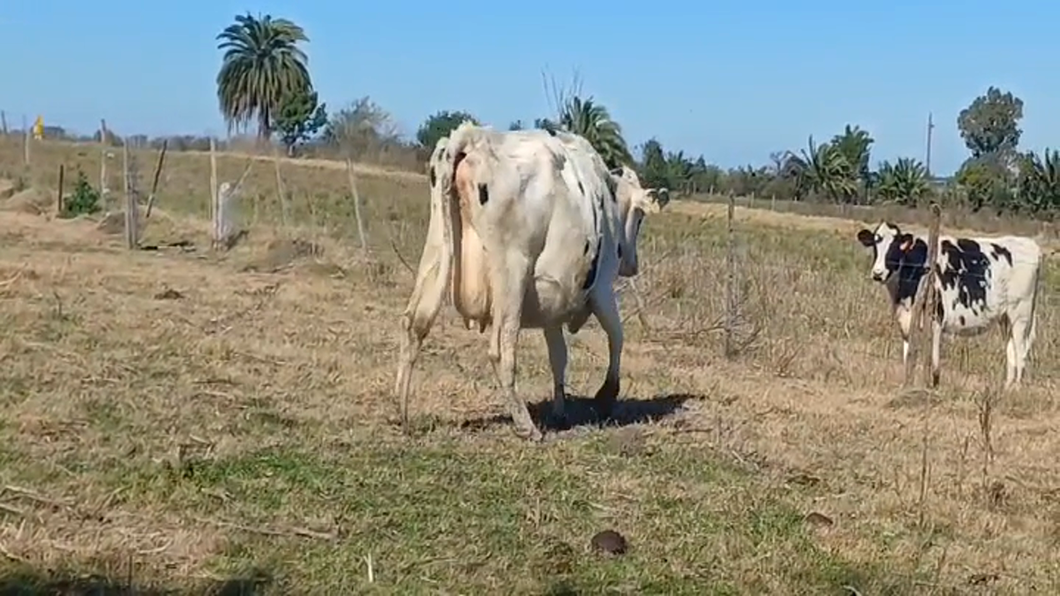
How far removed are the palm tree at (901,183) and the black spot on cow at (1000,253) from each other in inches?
1845

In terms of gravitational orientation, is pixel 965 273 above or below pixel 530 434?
above

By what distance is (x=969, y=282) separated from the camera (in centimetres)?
1506

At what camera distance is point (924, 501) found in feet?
26.4

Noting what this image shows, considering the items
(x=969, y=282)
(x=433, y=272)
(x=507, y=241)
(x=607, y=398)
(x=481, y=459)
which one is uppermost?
(x=507, y=241)

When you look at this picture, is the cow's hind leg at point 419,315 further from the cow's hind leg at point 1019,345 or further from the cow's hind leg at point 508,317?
the cow's hind leg at point 1019,345

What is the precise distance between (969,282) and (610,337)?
6153 mm

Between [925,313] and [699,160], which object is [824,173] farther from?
[925,313]

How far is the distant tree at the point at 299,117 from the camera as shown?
73125mm

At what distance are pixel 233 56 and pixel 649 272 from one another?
191 feet

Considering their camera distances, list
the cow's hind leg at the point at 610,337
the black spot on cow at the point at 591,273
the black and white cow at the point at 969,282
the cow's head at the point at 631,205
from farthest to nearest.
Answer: the black and white cow at the point at 969,282 < the cow's head at the point at 631,205 < the cow's hind leg at the point at 610,337 < the black spot on cow at the point at 591,273

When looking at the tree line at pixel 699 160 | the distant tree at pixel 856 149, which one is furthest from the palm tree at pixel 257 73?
the distant tree at pixel 856 149

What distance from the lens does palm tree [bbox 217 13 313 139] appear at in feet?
237

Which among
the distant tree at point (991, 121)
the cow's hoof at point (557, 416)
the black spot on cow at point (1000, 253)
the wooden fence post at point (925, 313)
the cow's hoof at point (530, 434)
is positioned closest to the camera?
the cow's hoof at point (530, 434)

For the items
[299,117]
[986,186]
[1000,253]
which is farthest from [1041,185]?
[1000,253]
